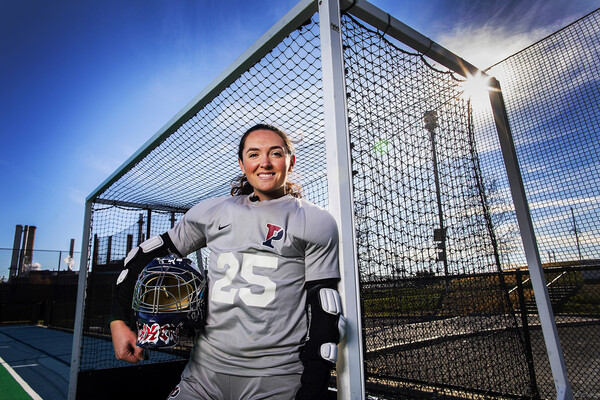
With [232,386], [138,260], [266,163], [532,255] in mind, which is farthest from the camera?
[532,255]

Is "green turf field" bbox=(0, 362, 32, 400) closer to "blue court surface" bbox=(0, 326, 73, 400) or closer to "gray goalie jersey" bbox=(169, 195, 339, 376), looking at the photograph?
"blue court surface" bbox=(0, 326, 73, 400)

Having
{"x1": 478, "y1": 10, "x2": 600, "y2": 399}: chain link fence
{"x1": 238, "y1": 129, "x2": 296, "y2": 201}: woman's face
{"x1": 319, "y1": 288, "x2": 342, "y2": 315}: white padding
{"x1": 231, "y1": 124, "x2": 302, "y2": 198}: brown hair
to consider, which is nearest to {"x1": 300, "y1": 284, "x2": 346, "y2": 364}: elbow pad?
{"x1": 319, "y1": 288, "x2": 342, "y2": 315}: white padding

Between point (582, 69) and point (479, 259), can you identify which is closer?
point (479, 259)

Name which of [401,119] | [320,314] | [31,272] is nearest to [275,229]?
[320,314]

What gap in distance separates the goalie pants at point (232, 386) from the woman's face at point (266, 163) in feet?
2.48

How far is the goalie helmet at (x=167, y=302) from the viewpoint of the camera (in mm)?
1397

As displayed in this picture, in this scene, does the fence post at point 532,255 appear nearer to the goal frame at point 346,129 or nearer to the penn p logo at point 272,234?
the goal frame at point 346,129

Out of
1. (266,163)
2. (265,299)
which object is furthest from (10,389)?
(266,163)

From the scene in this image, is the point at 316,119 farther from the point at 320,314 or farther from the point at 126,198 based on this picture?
the point at 126,198

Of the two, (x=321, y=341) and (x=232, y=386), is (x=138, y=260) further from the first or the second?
(x=321, y=341)

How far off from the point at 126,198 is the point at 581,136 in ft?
21.0

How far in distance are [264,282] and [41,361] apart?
25.5 feet

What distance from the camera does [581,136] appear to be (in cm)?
434

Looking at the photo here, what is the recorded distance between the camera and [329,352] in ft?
3.64
